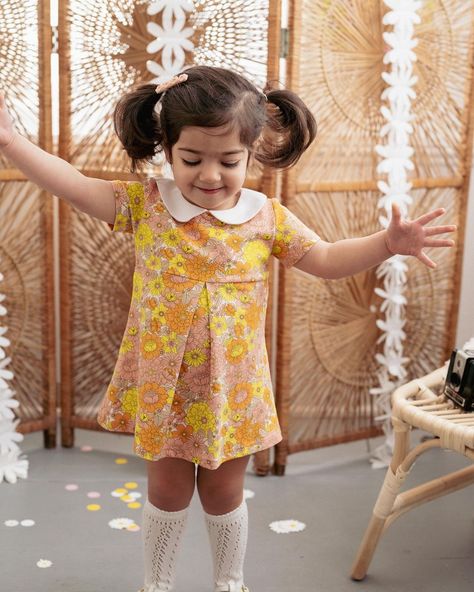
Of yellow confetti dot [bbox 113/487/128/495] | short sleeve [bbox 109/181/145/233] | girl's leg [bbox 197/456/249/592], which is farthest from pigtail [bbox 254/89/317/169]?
yellow confetti dot [bbox 113/487/128/495]

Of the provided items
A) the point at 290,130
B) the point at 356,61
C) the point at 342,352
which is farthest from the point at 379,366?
the point at 290,130

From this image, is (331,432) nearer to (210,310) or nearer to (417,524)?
(417,524)

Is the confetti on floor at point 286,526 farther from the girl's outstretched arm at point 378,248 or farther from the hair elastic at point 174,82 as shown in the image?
the hair elastic at point 174,82

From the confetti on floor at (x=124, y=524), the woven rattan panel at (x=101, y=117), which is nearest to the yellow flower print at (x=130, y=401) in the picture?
the confetti on floor at (x=124, y=524)

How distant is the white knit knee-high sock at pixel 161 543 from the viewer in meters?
1.59

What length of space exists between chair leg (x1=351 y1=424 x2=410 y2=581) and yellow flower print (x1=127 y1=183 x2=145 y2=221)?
668 millimetres

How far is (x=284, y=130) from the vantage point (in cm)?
155

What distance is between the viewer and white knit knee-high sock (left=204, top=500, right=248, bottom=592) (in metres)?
1.62

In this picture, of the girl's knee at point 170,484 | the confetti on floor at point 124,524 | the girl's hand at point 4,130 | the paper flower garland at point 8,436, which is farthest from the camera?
the paper flower garland at point 8,436

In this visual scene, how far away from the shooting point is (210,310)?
1459mm

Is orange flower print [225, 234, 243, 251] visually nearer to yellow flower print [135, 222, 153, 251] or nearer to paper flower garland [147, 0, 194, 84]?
yellow flower print [135, 222, 153, 251]

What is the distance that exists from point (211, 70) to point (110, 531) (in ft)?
3.54

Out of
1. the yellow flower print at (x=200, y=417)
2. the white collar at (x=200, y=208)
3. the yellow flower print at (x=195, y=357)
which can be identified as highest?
the white collar at (x=200, y=208)

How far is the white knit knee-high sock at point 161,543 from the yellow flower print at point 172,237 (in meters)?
0.48
